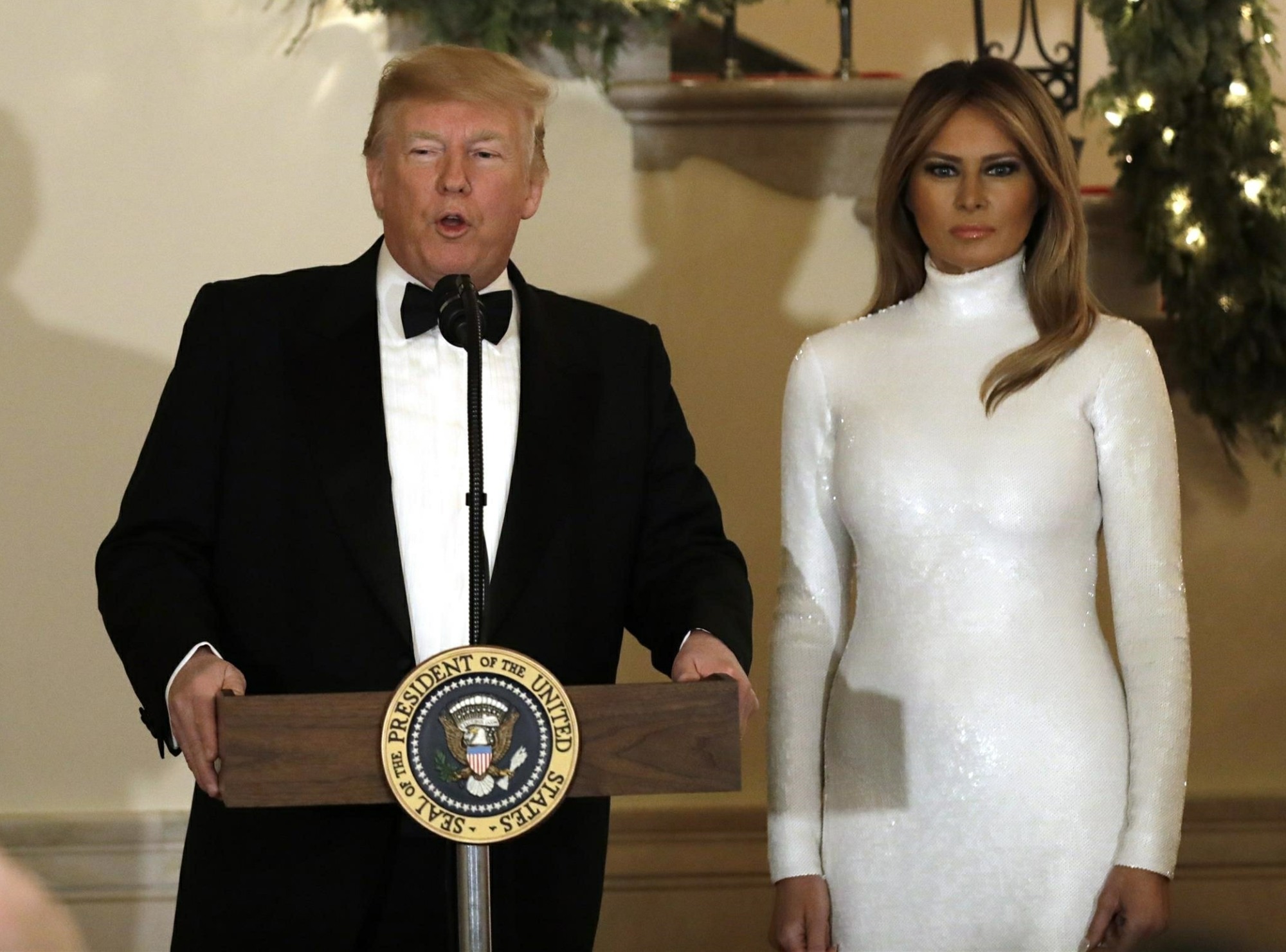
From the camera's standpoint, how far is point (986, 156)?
2256 millimetres

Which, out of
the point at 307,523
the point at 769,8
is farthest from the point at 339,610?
the point at 769,8

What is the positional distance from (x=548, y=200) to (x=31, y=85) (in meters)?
1.01

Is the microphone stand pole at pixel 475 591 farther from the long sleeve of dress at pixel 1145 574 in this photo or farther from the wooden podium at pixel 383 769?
the long sleeve of dress at pixel 1145 574

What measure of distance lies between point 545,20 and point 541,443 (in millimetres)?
1460

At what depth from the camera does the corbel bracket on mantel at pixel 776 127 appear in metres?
3.50

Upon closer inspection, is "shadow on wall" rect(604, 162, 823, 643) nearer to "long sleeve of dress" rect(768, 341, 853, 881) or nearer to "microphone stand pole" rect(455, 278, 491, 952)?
"long sleeve of dress" rect(768, 341, 853, 881)

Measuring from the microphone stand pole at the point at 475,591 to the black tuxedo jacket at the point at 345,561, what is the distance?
41 cm

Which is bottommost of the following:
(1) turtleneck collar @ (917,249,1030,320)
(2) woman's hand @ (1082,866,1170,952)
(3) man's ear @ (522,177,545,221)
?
(2) woman's hand @ (1082,866,1170,952)

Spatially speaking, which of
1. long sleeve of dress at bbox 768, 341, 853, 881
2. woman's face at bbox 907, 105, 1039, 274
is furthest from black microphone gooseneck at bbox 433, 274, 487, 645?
woman's face at bbox 907, 105, 1039, 274

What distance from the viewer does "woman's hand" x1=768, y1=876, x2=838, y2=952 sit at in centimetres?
215

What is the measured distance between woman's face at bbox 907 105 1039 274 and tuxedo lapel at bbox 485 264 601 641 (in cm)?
49

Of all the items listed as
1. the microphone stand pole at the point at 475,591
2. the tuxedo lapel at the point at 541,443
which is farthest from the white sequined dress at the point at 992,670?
the microphone stand pole at the point at 475,591

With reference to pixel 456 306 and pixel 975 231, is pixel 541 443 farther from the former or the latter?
pixel 975 231

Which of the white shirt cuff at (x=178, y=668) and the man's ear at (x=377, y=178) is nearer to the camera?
the white shirt cuff at (x=178, y=668)
